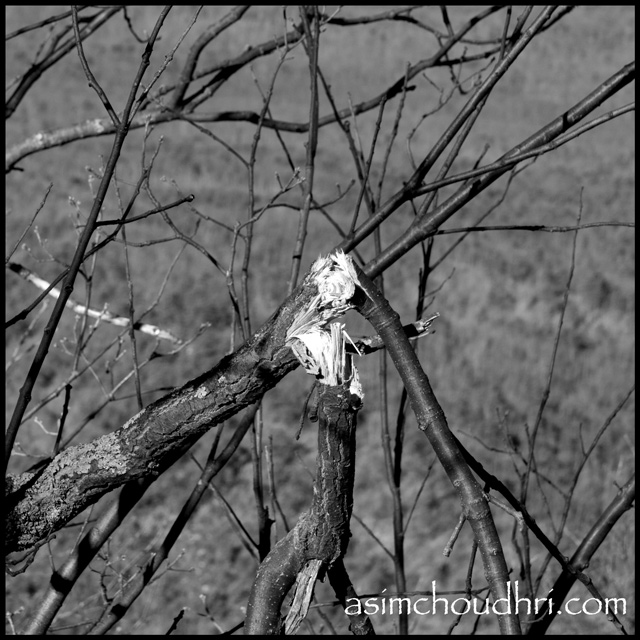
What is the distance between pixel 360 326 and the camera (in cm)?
833

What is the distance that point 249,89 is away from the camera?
20547mm

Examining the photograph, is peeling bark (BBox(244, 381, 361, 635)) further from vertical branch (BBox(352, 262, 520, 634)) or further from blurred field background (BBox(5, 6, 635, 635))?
blurred field background (BBox(5, 6, 635, 635))

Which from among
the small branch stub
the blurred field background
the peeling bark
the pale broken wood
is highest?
the blurred field background

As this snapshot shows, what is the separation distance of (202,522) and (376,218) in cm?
470

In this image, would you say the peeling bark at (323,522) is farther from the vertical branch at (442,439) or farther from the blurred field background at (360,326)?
the blurred field background at (360,326)

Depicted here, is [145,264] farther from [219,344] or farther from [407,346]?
[407,346]

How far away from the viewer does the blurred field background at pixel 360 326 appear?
16.4 feet

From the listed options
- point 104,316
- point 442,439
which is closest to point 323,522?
point 442,439

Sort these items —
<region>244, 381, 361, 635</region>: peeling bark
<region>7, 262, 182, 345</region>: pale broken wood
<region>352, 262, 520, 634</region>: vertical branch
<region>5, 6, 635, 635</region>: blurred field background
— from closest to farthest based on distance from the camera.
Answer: <region>352, 262, 520, 634</region>: vertical branch → <region>244, 381, 361, 635</region>: peeling bark → <region>7, 262, 182, 345</region>: pale broken wood → <region>5, 6, 635, 635</region>: blurred field background

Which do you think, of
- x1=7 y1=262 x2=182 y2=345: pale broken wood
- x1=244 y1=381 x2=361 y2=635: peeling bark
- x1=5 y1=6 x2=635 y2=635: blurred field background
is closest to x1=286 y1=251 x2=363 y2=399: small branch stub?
x1=244 y1=381 x2=361 y2=635: peeling bark

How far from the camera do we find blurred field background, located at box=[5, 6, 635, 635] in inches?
197

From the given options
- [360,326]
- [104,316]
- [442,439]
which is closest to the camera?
[442,439]

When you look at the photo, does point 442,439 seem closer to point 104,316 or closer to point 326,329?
point 326,329

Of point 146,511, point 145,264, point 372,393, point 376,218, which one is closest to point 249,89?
point 145,264
